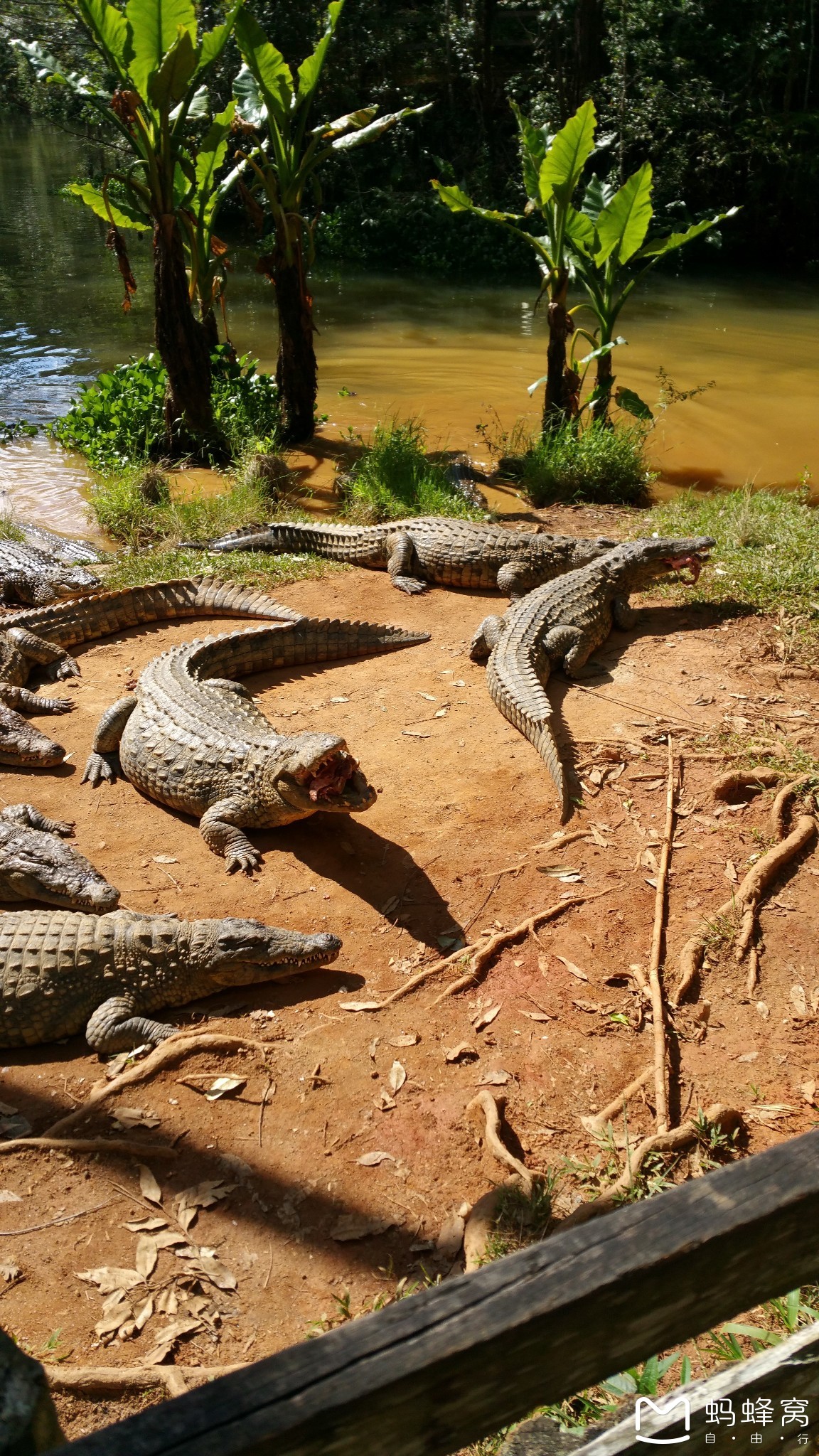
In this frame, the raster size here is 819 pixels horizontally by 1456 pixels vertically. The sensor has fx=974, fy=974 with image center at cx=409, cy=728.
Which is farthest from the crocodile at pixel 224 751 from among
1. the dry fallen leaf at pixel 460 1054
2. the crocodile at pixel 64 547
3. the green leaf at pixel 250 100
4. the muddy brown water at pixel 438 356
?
the green leaf at pixel 250 100

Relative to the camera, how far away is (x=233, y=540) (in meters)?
8.21

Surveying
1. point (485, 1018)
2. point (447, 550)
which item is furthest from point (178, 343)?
point (485, 1018)

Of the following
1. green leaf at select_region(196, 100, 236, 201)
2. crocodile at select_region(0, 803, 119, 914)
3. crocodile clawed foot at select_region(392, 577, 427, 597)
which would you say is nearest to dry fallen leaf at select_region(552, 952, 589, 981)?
crocodile at select_region(0, 803, 119, 914)

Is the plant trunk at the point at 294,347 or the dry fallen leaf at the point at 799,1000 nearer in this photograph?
the dry fallen leaf at the point at 799,1000

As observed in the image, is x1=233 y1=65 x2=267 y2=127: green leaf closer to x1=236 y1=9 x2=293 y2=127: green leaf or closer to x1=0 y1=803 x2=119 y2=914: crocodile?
x1=236 y1=9 x2=293 y2=127: green leaf

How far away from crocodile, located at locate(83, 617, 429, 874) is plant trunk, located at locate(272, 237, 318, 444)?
557 centimetres

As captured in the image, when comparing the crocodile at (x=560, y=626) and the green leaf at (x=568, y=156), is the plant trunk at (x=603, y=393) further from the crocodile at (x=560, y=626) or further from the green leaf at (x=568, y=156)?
the crocodile at (x=560, y=626)

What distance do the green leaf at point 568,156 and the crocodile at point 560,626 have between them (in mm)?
4188

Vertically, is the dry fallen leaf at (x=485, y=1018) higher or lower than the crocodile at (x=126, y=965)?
lower

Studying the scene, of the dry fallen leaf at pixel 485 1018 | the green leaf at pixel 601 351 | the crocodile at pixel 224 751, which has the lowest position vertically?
the dry fallen leaf at pixel 485 1018

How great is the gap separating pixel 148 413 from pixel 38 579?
372 cm

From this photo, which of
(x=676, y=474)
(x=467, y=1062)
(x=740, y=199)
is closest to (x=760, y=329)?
(x=740, y=199)

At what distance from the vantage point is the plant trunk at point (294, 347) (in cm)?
1004

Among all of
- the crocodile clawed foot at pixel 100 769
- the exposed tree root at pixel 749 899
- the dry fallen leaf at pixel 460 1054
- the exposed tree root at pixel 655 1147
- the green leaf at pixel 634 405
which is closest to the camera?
the exposed tree root at pixel 655 1147
